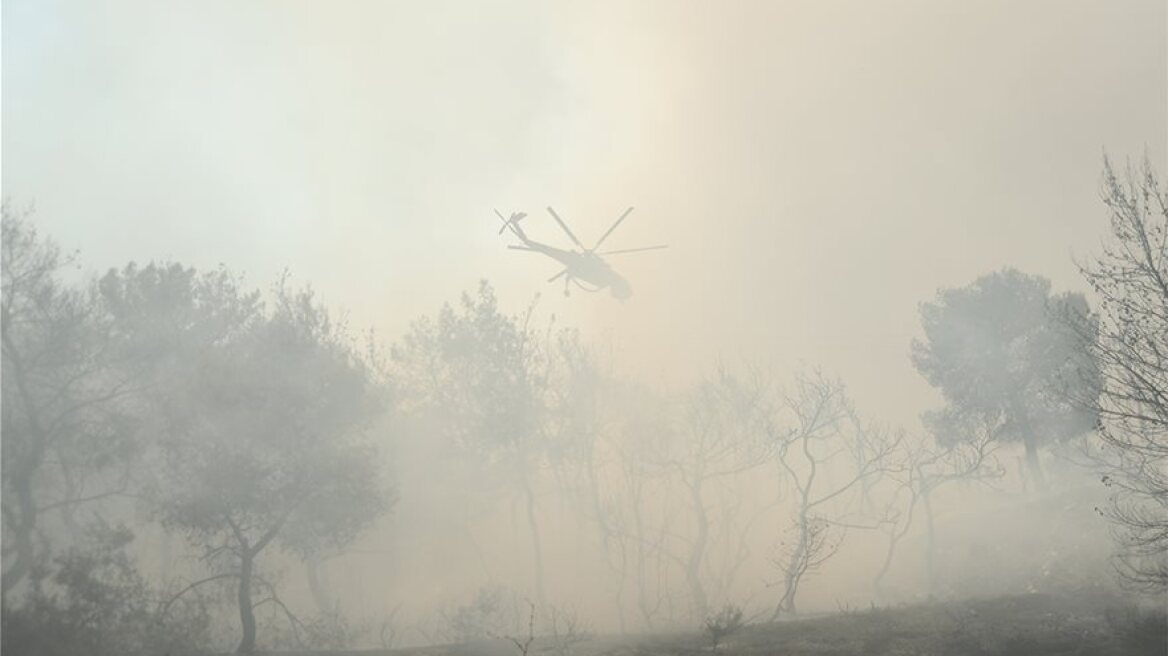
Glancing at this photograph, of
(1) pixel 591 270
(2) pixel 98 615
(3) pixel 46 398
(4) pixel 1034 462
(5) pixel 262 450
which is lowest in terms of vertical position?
(2) pixel 98 615

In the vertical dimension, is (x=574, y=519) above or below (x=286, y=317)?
below

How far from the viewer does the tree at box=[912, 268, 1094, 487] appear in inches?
1337

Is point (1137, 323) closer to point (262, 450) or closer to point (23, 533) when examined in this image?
point (262, 450)

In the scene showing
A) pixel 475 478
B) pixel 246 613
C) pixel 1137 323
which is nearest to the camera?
pixel 1137 323

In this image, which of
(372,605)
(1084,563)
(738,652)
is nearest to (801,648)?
(738,652)

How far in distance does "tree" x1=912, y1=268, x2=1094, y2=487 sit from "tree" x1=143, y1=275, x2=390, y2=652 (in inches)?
1148

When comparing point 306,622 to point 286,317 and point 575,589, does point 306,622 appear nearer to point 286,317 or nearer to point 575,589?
point 286,317

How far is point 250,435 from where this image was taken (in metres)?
22.1

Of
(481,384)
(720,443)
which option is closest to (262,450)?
(481,384)

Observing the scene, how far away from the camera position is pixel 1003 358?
35.6m

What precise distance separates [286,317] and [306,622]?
12.1m

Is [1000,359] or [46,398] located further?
[1000,359]

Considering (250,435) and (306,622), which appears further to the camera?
(306,622)

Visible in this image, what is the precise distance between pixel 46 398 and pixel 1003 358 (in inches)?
1534
